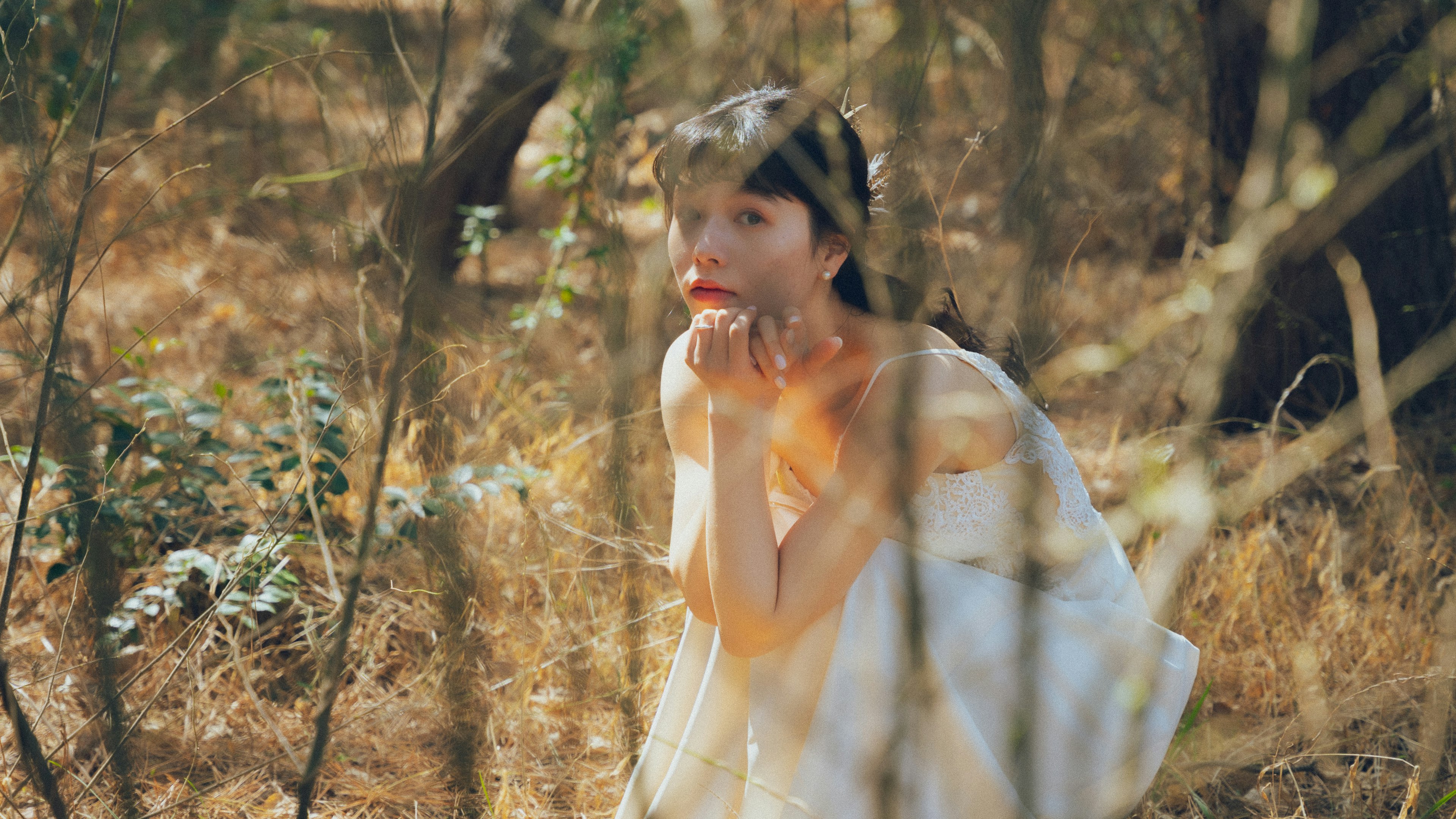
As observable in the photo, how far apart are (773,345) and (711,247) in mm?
201

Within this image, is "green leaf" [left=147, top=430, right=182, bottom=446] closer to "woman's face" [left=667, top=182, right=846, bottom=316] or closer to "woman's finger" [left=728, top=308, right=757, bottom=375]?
"woman's face" [left=667, top=182, right=846, bottom=316]

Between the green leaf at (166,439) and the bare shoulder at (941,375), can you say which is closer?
the bare shoulder at (941,375)

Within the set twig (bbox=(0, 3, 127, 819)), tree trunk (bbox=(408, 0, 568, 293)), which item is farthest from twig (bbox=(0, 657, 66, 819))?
tree trunk (bbox=(408, 0, 568, 293))

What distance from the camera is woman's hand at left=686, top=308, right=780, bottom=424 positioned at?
112cm

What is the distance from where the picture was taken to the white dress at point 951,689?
1.25 m

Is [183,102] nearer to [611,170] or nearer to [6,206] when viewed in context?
[6,206]

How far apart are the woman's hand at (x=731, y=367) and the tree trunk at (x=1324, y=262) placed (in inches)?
75.2

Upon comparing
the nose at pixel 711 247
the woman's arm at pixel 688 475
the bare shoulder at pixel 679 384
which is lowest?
the woman's arm at pixel 688 475

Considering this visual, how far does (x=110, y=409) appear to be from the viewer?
6.66 ft

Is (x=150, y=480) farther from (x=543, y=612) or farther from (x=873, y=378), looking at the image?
(x=873, y=378)

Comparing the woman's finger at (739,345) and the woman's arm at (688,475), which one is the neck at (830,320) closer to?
the woman's arm at (688,475)

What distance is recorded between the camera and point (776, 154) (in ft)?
4.20

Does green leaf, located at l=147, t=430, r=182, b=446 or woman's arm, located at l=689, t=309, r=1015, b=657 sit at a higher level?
woman's arm, located at l=689, t=309, r=1015, b=657

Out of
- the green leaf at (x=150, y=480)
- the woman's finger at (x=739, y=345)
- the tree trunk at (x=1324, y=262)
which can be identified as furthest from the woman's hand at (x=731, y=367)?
the tree trunk at (x=1324, y=262)
